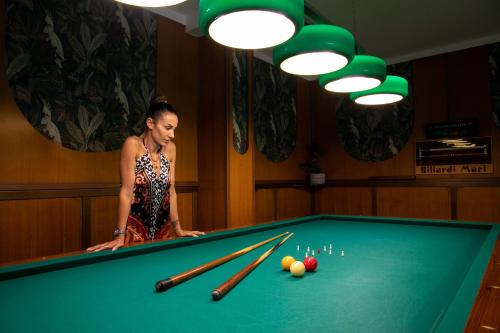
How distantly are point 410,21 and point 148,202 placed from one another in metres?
3.87

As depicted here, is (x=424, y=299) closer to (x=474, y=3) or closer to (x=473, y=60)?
(x=474, y=3)

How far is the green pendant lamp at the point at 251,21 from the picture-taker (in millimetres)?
1306

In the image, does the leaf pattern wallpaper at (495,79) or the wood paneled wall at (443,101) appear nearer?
the leaf pattern wallpaper at (495,79)

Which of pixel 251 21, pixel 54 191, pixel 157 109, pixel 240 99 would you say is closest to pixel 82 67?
pixel 54 191

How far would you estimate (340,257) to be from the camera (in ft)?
5.46

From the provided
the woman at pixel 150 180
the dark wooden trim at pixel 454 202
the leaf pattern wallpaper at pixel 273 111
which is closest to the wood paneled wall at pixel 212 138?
the leaf pattern wallpaper at pixel 273 111

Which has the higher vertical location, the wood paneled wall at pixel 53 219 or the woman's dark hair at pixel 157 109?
the woman's dark hair at pixel 157 109

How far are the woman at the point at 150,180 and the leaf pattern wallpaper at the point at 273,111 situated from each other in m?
2.96

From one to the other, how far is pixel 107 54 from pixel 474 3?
3965mm

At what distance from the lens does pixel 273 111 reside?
5.63 meters

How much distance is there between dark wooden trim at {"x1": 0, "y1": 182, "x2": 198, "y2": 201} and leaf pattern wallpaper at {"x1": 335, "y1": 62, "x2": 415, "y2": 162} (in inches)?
159

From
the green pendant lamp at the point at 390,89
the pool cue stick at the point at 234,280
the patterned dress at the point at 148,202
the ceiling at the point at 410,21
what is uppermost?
the ceiling at the point at 410,21

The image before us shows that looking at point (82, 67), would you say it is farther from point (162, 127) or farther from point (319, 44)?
point (319, 44)

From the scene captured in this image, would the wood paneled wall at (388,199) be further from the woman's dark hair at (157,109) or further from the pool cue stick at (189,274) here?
the pool cue stick at (189,274)
